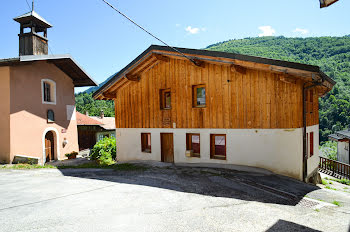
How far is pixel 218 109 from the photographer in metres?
9.84

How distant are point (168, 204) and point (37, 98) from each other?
12246 millimetres

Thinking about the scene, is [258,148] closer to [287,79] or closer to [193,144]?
[287,79]

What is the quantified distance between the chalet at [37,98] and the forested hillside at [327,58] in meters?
67.4

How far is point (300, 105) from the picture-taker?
818 centimetres

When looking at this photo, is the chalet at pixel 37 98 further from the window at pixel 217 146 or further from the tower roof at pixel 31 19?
the window at pixel 217 146

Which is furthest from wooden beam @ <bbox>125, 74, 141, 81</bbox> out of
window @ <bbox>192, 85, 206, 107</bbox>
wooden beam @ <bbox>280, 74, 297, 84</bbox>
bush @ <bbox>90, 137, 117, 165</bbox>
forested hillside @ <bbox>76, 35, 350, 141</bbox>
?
forested hillside @ <bbox>76, 35, 350, 141</bbox>

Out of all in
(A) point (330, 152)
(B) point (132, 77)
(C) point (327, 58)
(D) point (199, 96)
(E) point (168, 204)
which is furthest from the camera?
(C) point (327, 58)

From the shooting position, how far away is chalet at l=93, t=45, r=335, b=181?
8.32 meters

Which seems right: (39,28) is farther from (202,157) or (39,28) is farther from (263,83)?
(263,83)

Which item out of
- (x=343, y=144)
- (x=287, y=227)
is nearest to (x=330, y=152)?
(x=343, y=144)

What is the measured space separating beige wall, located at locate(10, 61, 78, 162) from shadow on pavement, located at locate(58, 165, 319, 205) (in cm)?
522

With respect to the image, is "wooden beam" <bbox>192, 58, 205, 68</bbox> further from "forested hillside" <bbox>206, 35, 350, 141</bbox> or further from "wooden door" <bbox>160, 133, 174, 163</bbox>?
"forested hillside" <bbox>206, 35, 350, 141</bbox>

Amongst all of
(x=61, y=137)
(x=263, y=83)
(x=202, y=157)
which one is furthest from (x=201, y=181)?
(x=61, y=137)

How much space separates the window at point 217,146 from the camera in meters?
9.94
